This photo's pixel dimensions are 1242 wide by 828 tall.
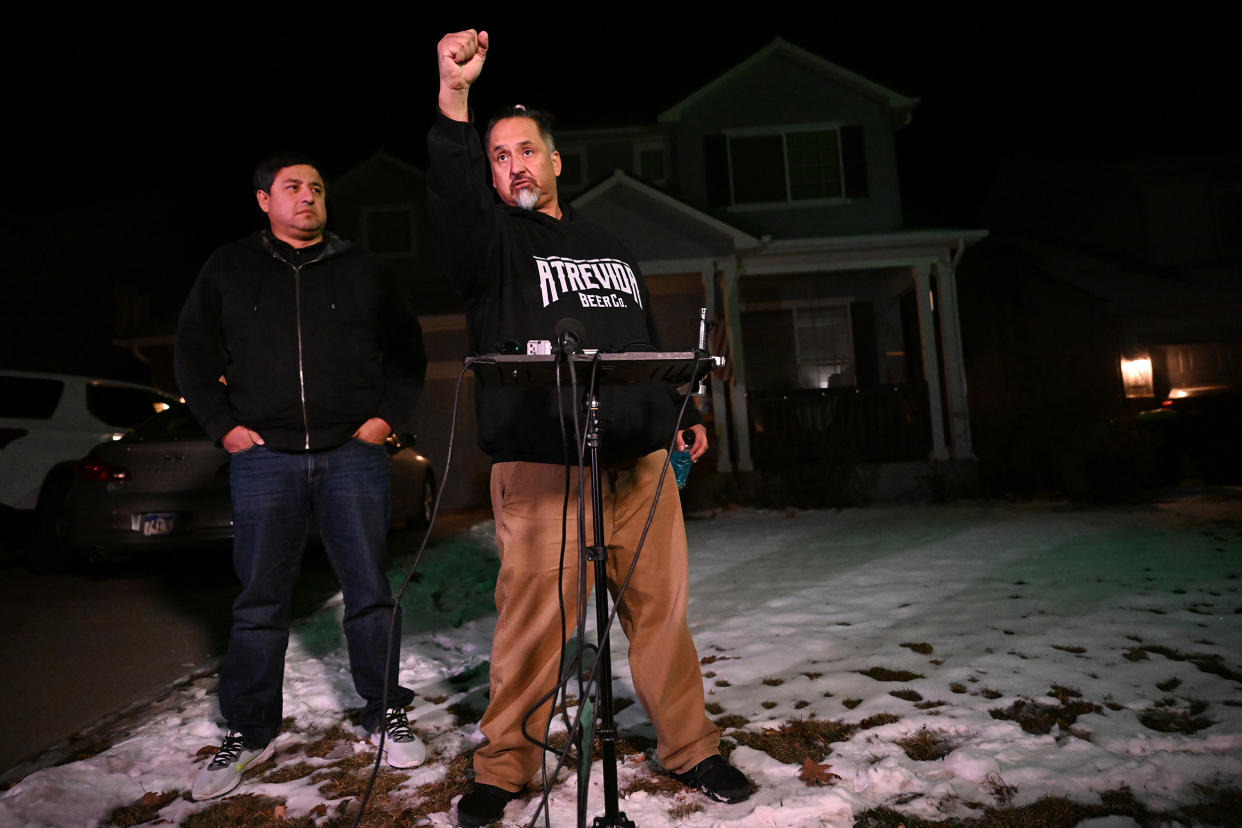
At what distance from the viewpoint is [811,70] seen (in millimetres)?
12180

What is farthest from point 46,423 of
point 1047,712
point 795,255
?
point 795,255

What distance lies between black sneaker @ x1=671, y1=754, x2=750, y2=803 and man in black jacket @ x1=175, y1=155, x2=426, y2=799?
36.5 inches

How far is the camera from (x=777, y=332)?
1307cm

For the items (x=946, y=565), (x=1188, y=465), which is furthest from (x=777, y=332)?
(x=946, y=565)

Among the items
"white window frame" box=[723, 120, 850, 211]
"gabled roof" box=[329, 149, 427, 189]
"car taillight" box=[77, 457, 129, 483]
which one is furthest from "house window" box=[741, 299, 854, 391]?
"car taillight" box=[77, 457, 129, 483]

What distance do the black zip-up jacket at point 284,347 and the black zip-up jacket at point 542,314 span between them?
28.2 inches

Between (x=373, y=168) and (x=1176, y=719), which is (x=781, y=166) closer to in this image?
(x=373, y=168)

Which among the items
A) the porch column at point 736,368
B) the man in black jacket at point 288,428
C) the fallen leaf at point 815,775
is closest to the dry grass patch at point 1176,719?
the fallen leaf at point 815,775

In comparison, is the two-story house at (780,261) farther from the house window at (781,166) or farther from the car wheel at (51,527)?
the car wheel at (51,527)

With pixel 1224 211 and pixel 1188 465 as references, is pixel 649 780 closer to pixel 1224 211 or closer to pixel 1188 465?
pixel 1188 465

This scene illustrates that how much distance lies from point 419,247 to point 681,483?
12.7 meters

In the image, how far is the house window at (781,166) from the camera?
40.1 feet

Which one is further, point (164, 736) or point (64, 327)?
point (64, 327)

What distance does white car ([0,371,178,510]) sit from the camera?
6.62m
